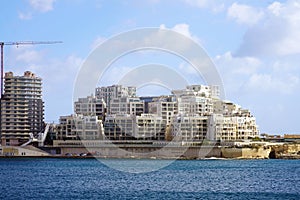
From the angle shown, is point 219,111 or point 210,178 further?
point 219,111

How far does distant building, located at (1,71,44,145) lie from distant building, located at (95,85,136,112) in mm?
17472

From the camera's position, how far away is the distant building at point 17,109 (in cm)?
10544

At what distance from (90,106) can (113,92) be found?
949 cm

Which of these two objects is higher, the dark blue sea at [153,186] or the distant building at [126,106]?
the distant building at [126,106]

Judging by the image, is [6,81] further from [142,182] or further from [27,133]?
[142,182]

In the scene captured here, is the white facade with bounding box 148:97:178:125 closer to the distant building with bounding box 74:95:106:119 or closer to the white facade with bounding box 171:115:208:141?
the white facade with bounding box 171:115:208:141

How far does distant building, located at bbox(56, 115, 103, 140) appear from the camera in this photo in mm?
100938

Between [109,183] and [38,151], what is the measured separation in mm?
53091

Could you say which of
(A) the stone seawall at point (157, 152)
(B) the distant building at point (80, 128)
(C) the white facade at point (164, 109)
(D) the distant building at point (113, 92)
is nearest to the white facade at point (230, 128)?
(A) the stone seawall at point (157, 152)

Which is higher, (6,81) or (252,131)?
(6,81)

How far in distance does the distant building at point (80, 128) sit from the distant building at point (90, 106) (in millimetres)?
8479

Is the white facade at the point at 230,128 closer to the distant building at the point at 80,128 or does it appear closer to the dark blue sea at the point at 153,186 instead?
the distant building at the point at 80,128

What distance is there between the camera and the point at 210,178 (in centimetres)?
5297

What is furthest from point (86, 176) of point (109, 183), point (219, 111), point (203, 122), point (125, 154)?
point (219, 111)
